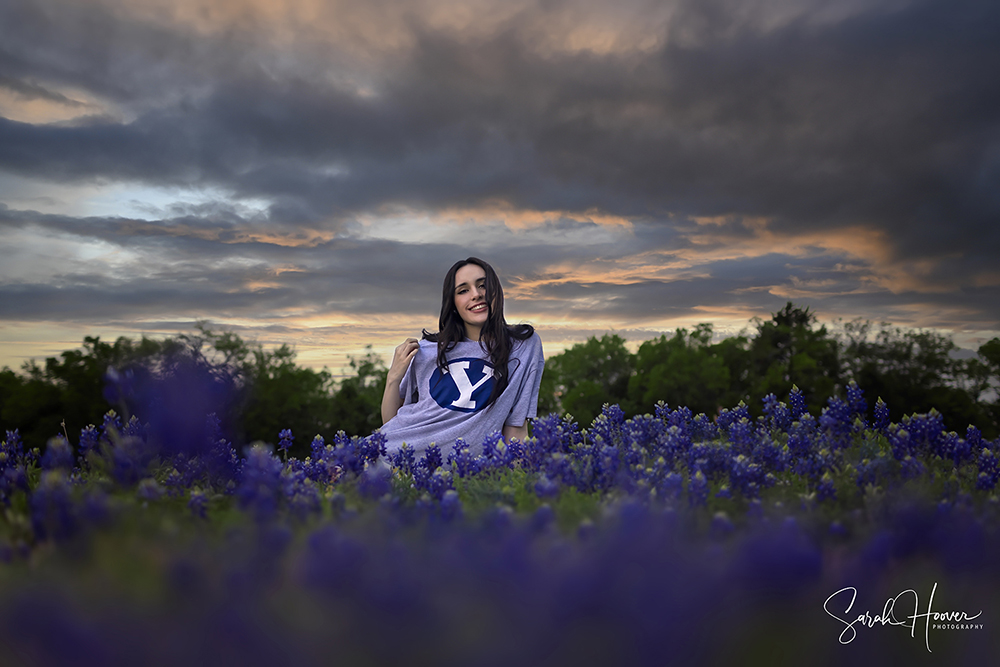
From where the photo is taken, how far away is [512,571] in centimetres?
186

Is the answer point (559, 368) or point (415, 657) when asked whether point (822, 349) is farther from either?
point (415, 657)

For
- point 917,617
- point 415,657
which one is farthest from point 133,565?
point 917,617

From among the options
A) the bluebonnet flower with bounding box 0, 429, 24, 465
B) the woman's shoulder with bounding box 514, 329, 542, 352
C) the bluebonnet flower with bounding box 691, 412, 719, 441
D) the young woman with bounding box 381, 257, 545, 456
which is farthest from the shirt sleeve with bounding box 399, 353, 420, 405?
the bluebonnet flower with bounding box 0, 429, 24, 465

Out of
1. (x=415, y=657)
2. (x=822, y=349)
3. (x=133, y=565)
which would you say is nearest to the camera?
(x=415, y=657)

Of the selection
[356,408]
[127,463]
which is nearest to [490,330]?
[127,463]

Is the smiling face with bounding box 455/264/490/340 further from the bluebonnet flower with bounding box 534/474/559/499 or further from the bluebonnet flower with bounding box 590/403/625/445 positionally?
the bluebonnet flower with bounding box 534/474/559/499

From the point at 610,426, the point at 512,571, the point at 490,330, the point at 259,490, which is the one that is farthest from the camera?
the point at 490,330

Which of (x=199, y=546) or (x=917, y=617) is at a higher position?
(x=199, y=546)

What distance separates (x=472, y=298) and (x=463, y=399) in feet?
4.05

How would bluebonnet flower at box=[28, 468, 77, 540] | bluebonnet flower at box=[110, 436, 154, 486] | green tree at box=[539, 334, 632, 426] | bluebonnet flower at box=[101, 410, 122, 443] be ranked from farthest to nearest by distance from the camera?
1. green tree at box=[539, 334, 632, 426]
2. bluebonnet flower at box=[101, 410, 122, 443]
3. bluebonnet flower at box=[110, 436, 154, 486]
4. bluebonnet flower at box=[28, 468, 77, 540]

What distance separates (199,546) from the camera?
218 cm

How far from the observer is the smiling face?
6.98 m

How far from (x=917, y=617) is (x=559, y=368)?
32295mm

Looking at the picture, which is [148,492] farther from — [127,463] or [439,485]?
[439,485]
